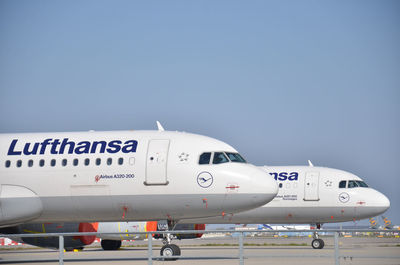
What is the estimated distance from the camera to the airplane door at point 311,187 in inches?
1540

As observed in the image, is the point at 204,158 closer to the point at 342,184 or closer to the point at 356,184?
the point at 342,184

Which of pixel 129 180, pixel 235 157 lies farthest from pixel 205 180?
pixel 129 180

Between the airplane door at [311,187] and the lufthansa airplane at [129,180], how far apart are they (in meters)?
13.6

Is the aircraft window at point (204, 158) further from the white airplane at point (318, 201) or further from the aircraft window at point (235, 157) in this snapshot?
the white airplane at point (318, 201)

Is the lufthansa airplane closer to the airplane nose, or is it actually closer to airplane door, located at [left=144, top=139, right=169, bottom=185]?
airplane door, located at [left=144, top=139, right=169, bottom=185]

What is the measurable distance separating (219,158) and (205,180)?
113 centimetres

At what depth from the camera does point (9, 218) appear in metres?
26.2

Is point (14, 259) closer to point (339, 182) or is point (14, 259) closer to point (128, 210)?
point (128, 210)

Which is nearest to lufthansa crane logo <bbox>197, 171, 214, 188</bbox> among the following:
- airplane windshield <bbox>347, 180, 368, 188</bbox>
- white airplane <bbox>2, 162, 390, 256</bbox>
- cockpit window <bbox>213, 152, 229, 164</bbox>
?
cockpit window <bbox>213, 152, 229, 164</bbox>

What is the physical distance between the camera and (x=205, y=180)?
25469mm

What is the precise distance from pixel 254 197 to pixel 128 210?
4739mm

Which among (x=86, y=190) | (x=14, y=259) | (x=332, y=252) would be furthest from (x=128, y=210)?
(x=332, y=252)

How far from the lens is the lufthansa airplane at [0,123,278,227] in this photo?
25.5 meters

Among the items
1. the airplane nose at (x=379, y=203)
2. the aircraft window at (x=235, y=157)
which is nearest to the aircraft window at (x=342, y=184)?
the airplane nose at (x=379, y=203)
